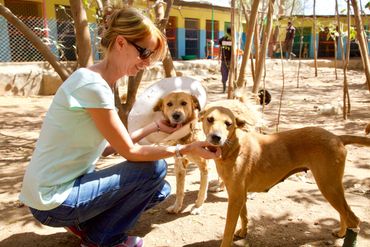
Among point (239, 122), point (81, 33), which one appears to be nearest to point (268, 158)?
point (239, 122)

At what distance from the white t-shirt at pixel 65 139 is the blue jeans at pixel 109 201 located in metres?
0.09

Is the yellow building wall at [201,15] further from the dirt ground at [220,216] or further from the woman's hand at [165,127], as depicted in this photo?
the woman's hand at [165,127]

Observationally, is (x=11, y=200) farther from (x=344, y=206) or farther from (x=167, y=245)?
(x=344, y=206)

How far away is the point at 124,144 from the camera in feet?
8.08

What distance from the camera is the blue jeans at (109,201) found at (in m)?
2.53

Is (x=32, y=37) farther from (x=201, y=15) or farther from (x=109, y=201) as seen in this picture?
(x=201, y=15)

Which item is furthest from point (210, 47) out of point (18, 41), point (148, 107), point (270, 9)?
point (148, 107)

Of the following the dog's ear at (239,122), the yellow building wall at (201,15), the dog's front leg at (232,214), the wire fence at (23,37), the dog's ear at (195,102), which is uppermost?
the yellow building wall at (201,15)

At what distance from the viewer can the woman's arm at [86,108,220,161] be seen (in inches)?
93.7

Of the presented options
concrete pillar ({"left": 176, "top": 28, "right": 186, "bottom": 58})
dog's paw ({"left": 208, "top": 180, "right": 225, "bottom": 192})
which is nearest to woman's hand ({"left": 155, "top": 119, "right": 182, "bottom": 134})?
dog's paw ({"left": 208, "top": 180, "right": 225, "bottom": 192})

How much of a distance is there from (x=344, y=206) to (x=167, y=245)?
140 cm

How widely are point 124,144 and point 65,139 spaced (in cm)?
38

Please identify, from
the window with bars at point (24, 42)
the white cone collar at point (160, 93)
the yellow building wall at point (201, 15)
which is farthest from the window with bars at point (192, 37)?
the white cone collar at point (160, 93)

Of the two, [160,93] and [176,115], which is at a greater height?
[160,93]
